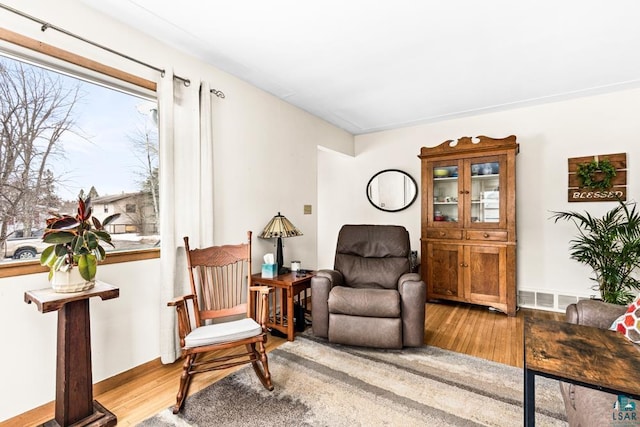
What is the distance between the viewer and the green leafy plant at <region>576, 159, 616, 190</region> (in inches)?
127

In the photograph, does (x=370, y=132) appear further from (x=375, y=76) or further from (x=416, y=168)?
(x=375, y=76)

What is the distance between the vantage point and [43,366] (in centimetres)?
174

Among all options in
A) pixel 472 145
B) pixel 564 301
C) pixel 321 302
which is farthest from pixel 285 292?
pixel 564 301

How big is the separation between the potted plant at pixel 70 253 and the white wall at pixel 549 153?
3.87m

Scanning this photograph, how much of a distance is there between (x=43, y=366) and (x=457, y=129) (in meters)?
4.68

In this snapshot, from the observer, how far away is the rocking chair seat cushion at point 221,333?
181 cm

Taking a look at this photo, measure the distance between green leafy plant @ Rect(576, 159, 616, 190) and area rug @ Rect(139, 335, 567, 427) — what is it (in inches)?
93.3

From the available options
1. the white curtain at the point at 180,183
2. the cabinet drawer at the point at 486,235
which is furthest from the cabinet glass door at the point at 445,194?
the white curtain at the point at 180,183

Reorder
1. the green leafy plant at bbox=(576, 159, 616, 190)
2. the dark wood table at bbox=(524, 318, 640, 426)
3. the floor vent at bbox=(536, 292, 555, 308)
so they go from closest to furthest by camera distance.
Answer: the dark wood table at bbox=(524, 318, 640, 426)
the green leafy plant at bbox=(576, 159, 616, 190)
the floor vent at bbox=(536, 292, 555, 308)

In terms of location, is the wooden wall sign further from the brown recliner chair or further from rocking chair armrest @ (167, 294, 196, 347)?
rocking chair armrest @ (167, 294, 196, 347)

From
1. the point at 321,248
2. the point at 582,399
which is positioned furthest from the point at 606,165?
the point at 321,248

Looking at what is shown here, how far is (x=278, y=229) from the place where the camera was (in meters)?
3.07

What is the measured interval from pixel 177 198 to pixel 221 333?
1.09m

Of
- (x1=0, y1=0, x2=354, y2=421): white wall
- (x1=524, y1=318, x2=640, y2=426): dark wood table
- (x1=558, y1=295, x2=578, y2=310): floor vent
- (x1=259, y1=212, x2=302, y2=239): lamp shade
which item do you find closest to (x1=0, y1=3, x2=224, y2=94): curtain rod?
(x1=0, y1=0, x2=354, y2=421): white wall
